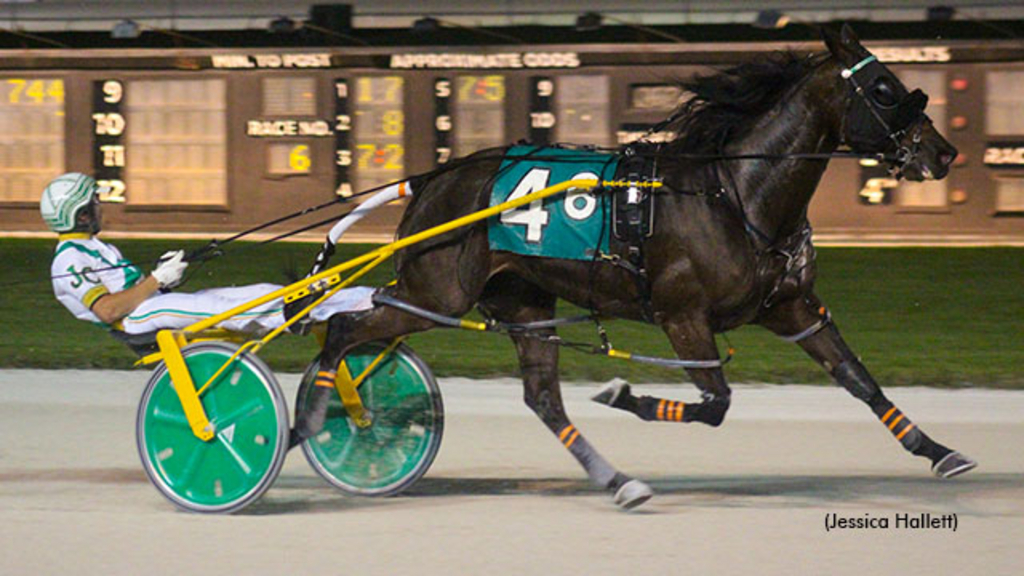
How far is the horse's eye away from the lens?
20.6ft

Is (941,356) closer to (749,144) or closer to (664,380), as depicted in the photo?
(664,380)

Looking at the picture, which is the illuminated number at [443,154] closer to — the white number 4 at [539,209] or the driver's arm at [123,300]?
the white number 4 at [539,209]

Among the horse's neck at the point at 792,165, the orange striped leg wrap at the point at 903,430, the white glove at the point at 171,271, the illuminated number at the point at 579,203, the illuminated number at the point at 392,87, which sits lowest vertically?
the illuminated number at the point at 392,87

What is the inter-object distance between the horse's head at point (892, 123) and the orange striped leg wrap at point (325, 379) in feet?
7.35

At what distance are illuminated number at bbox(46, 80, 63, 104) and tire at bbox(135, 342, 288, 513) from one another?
18.2 m

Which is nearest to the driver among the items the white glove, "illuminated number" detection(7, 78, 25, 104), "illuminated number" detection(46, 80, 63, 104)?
the white glove

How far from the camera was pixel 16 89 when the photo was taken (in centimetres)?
2397

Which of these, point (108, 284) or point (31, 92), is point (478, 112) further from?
point (108, 284)

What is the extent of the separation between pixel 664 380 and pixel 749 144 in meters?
3.57

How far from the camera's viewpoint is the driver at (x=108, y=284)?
6.46 m

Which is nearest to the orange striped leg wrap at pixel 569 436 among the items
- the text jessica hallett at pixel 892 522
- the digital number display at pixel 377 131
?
the text jessica hallett at pixel 892 522

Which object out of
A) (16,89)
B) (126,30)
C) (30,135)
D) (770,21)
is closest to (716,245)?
(770,21)

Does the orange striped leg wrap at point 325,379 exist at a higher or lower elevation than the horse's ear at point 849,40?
→ lower

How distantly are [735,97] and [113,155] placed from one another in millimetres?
18264
